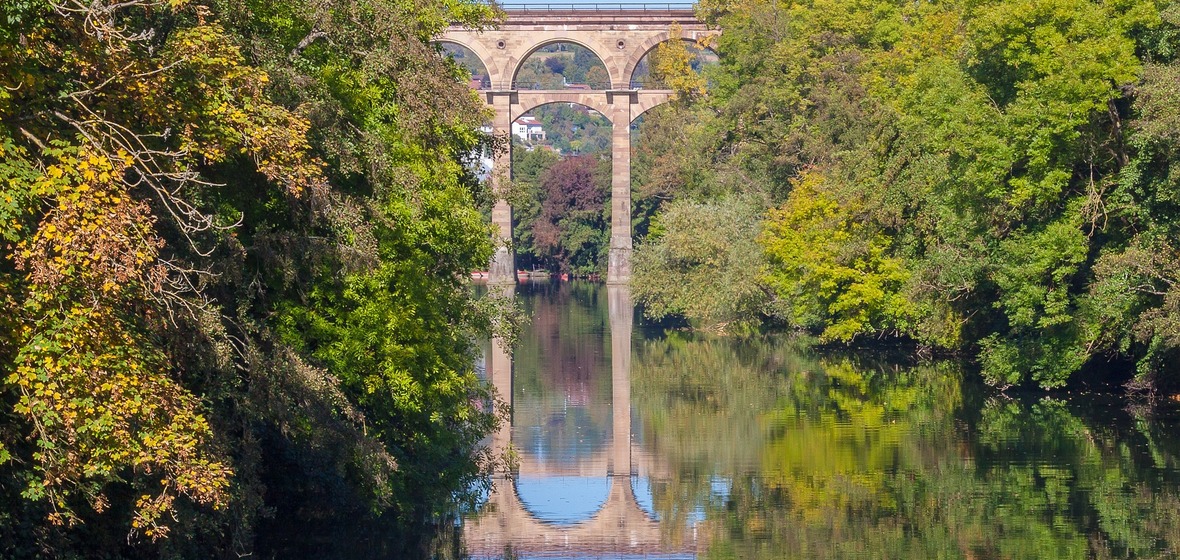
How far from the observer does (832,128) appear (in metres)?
42.5

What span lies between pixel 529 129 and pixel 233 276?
164452 mm

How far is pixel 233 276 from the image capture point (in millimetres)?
14109

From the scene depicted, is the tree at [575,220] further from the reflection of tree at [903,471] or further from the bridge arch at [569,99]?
the reflection of tree at [903,471]

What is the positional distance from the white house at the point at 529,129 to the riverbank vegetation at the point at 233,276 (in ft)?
497

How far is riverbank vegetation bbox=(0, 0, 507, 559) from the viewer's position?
1004 cm

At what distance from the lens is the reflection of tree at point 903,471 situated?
1870 centimetres

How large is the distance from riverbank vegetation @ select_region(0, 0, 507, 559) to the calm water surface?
8.47ft

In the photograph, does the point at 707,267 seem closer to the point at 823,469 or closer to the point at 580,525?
the point at 823,469

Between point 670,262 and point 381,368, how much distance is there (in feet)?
105

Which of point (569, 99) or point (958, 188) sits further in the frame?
point (569, 99)

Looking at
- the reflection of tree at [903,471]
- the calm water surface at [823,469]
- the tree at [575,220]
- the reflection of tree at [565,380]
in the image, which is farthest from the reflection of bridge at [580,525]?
the tree at [575,220]

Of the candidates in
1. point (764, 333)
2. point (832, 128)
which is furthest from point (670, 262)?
point (832, 128)

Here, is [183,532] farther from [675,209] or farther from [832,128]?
[675,209]

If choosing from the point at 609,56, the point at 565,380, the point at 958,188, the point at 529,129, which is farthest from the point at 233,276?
the point at 529,129
